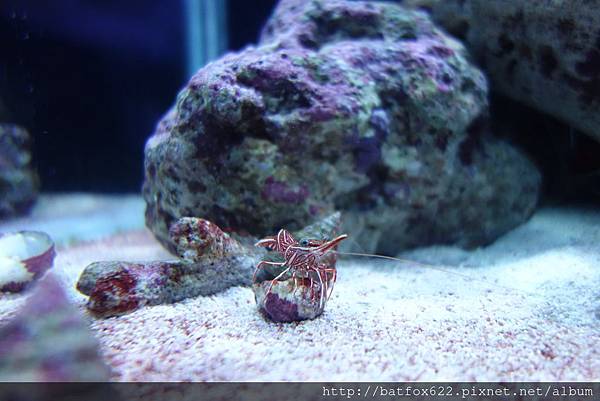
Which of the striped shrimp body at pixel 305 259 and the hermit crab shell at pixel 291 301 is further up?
the striped shrimp body at pixel 305 259

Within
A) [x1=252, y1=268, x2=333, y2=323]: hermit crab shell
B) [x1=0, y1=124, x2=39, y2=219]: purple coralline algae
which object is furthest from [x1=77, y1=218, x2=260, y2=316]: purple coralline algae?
[x1=0, y1=124, x2=39, y2=219]: purple coralline algae

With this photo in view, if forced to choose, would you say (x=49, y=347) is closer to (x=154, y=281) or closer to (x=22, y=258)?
(x=154, y=281)

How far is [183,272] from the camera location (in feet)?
10.7

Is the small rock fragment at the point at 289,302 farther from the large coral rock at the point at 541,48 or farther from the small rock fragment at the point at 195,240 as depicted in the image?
the large coral rock at the point at 541,48

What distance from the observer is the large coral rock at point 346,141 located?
151 inches

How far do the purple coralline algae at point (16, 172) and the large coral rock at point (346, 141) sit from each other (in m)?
4.23

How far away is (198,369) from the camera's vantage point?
2.28 m

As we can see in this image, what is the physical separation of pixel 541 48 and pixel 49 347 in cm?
503

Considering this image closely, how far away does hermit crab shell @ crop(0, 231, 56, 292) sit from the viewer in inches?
139

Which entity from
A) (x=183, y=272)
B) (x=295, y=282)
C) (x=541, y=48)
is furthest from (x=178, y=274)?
(x=541, y=48)

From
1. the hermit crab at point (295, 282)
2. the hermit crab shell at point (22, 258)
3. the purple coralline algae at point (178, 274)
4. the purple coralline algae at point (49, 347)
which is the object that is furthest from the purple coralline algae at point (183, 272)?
the hermit crab shell at point (22, 258)

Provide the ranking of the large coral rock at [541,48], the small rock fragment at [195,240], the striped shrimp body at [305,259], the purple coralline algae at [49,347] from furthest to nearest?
the large coral rock at [541,48], the small rock fragment at [195,240], the striped shrimp body at [305,259], the purple coralline algae at [49,347]

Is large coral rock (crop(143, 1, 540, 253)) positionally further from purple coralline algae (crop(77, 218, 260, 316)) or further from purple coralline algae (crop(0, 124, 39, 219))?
purple coralline algae (crop(0, 124, 39, 219))

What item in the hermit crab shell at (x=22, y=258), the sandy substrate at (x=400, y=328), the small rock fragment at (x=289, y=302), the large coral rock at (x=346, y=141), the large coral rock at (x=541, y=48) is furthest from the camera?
the large coral rock at (x=541, y=48)
